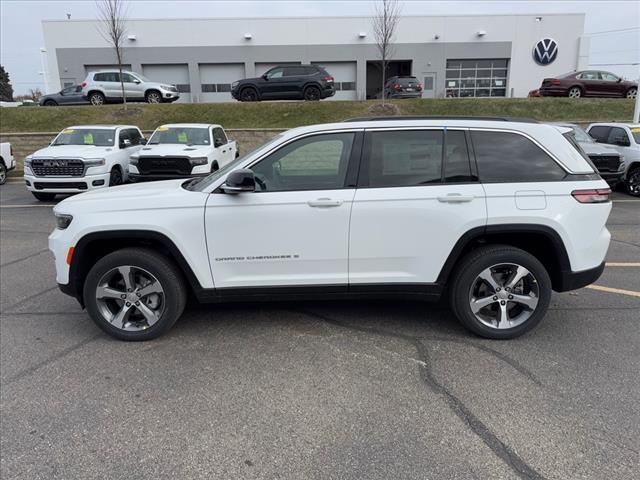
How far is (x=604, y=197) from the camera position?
3959 mm

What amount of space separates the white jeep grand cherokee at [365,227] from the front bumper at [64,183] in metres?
7.62

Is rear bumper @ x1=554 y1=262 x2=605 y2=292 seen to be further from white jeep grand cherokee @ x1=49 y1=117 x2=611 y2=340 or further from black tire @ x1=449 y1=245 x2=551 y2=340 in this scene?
black tire @ x1=449 y1=245 x2=551 y2=340

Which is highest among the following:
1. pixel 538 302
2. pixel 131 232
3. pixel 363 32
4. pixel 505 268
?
pixel 363 32

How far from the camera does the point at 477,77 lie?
134 feet

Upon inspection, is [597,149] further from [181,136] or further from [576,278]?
[181,136]

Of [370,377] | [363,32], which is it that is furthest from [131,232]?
[363,32]

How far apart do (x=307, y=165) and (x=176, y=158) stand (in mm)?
8140

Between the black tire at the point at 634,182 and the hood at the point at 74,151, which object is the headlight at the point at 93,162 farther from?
the black tire at the point at 634,182

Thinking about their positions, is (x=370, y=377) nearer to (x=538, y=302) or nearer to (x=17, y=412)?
Result: (x=538, y=302)

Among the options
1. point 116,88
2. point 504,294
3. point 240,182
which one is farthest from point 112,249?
point 116,88

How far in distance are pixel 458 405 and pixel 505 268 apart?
1367 millimetres

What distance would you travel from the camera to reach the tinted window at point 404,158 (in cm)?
397

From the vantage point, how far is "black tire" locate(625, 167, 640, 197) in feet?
39.3

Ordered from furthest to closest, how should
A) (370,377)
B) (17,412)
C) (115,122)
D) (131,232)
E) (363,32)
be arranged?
(363,32), (115,122), (131,232), (370,377), (17,412)
